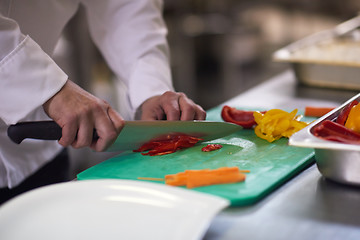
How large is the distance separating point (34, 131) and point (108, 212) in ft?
1.24

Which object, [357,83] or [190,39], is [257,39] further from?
[357,83]

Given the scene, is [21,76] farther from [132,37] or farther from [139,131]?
[132,37]

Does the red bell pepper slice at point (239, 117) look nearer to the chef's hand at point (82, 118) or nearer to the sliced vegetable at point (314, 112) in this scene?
the sliced vegetable at point (314, 112)

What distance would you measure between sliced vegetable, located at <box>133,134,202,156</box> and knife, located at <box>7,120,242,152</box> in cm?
1

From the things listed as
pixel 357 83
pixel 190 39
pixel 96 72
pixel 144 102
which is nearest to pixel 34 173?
pixel 144 102

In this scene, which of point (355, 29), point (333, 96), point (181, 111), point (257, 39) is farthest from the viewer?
point (257, 39)

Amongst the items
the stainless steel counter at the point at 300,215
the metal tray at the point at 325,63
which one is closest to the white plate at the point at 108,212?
the stainless steel counter at the point at 300,215

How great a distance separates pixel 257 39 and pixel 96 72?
2048 millimetres

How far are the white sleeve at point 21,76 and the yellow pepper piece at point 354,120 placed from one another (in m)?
0.68

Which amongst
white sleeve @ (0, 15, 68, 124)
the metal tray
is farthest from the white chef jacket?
the metal tray

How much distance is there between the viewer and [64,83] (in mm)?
1240

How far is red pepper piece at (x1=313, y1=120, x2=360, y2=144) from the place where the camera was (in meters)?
1.10

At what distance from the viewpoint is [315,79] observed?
81.4 inches

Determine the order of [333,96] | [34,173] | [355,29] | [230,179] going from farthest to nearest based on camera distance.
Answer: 1. [355,29]
2. [333,96]
3. [34,173]
4. [230,179]
